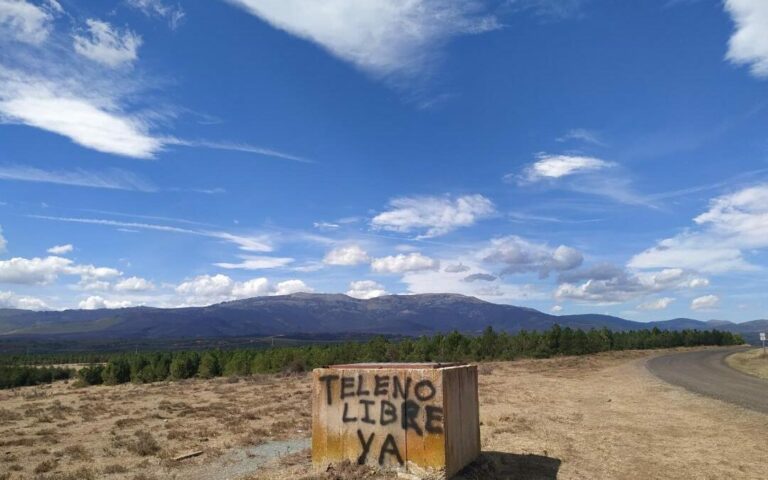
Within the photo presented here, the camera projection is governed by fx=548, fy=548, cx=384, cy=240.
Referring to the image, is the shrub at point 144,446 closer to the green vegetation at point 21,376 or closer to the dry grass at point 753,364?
the dry grass at point 753,364

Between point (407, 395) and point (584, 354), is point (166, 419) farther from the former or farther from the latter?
point (584, 354)

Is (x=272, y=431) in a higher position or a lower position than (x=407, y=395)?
lower

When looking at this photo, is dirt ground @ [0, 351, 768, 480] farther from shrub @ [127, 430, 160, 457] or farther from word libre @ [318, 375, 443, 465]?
word libre @ [318, 375, 443, 465]

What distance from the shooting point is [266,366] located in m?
52.9

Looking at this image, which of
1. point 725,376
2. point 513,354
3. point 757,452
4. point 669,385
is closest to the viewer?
point 757,452

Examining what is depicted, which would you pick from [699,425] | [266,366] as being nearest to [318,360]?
[266,366]

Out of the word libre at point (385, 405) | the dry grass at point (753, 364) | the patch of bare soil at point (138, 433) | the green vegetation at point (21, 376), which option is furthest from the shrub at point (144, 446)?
the green vegetation at point (21, 376)

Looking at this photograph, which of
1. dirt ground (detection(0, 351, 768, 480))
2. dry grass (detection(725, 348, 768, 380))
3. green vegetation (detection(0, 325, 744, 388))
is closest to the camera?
dirt ground (detection(0, 351, 768, 480))

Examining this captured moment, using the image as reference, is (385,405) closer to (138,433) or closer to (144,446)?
(144,446)

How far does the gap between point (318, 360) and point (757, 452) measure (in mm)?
43217

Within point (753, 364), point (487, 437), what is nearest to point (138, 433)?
point (487, 437)

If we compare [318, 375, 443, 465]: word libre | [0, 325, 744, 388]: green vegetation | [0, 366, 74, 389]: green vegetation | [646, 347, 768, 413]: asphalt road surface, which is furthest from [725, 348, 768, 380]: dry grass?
[0, 366, 74, 389]: green vegetation

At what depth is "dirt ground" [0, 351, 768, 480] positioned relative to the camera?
12375 millimetres

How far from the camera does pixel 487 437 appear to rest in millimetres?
15992
